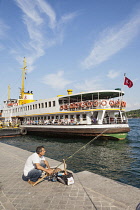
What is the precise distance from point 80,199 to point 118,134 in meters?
14.8

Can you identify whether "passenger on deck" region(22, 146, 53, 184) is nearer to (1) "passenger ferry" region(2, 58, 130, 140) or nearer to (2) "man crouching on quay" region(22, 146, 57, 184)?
(2) "man crouching on quay" region(22, 146, 57, 184)

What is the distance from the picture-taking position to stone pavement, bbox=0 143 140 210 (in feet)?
11.8

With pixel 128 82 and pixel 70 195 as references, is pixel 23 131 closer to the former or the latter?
pixel 128 82

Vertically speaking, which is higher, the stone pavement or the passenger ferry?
the passenger ferry

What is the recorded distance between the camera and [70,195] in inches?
160

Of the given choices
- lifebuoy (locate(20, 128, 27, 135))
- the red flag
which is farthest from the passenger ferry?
the red flag


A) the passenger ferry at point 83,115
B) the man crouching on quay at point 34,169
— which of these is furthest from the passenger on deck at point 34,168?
the passenger ferry at point 83,115

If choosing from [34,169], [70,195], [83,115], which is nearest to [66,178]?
[70,195]

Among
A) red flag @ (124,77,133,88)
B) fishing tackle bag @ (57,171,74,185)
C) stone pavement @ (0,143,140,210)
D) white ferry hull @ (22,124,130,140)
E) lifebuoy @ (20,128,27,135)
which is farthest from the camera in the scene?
lifebuoy @ (20,128,27,135)

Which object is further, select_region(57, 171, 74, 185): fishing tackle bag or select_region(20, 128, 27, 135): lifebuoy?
select_region(20, 128, 27, 135): lifebuoy

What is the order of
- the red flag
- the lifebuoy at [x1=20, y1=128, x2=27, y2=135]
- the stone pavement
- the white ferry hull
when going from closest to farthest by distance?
1. the stone pavement
2. the red flag
3. the white ferry hull
4. the lifebuoy at [x1=20, y1=128, x2=27, y2=135]

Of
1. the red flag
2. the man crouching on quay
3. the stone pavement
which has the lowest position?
the stone pavement

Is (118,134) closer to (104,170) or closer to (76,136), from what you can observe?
(76,136)

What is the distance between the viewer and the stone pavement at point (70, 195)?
3.59 metres
